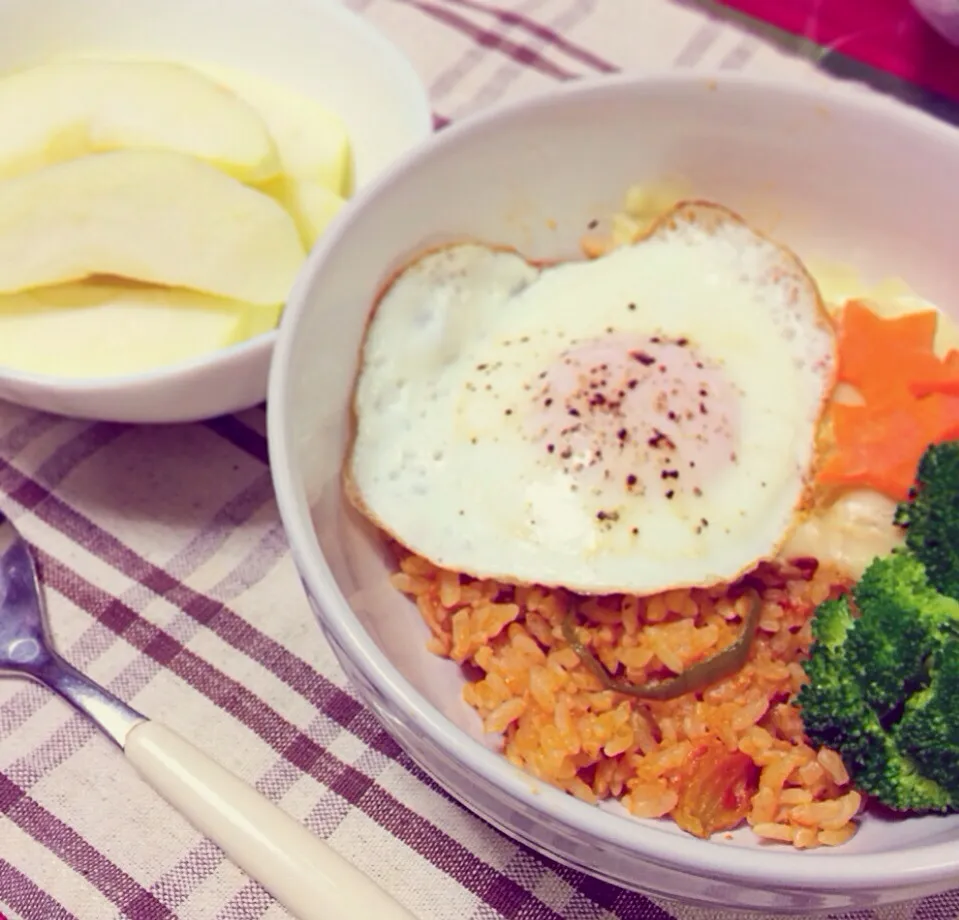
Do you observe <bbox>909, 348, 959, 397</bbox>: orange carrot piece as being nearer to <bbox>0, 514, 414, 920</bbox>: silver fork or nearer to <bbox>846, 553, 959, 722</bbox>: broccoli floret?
<bbox>846, 553, 959, 722</bbox>: broccoli floret

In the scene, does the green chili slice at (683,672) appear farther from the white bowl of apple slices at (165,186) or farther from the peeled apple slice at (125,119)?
the peeled apple slice at (125,119)

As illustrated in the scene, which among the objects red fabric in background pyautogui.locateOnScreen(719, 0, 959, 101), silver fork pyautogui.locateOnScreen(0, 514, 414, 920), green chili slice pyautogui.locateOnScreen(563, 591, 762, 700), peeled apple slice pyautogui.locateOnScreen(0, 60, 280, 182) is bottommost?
silver fork pyautogui.locateOnScreen(0, 514, 414, 920)

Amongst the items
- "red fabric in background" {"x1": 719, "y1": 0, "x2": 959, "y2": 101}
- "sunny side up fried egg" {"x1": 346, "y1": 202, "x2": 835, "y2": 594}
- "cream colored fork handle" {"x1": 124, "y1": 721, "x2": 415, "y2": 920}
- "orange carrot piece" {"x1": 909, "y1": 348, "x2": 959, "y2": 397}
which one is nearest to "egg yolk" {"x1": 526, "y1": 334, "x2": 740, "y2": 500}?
"sunny side up fried egg" {"x1": 346, "y1": 202, "x2": 835, "y2": 594}

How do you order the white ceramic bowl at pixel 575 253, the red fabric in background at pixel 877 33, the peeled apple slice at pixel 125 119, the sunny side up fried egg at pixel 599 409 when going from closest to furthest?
the white ceramic bowl at pixel 575 253 → the sunny side up fried egg at pixel 599 409 → the peeled apple slice at pixel 125 119 → the red fabric in background at pixel 877 33

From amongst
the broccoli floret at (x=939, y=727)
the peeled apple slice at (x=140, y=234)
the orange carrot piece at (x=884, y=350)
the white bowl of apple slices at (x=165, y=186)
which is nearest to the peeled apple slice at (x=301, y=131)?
the white bowl of apple slices at (x=165, y=186)

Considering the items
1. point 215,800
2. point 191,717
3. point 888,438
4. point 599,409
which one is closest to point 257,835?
point 215,800
